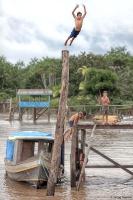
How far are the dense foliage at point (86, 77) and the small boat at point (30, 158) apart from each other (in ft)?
98.2

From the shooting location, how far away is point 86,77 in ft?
164

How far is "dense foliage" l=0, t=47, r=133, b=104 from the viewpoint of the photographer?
158 feet

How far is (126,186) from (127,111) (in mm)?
21397

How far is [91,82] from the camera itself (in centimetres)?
4841

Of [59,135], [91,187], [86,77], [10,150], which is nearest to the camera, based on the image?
[59,135]

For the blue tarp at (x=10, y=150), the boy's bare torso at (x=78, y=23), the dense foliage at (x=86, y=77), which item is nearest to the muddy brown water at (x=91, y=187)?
the blue tarp at (x=10, y=150)

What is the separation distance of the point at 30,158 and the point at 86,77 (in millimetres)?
34603

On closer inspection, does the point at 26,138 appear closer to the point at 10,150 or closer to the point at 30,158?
the point at 30,158

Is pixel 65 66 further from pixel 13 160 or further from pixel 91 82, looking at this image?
pixel 91 82

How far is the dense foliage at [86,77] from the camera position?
48.3 metres

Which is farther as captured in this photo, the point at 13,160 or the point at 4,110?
the point at 4,110

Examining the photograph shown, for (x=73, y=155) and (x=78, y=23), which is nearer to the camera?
(x=78, y=23)

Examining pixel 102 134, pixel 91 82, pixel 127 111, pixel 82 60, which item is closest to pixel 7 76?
pixel 82 60

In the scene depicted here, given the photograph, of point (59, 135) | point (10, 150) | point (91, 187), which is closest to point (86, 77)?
point (10, 150)
